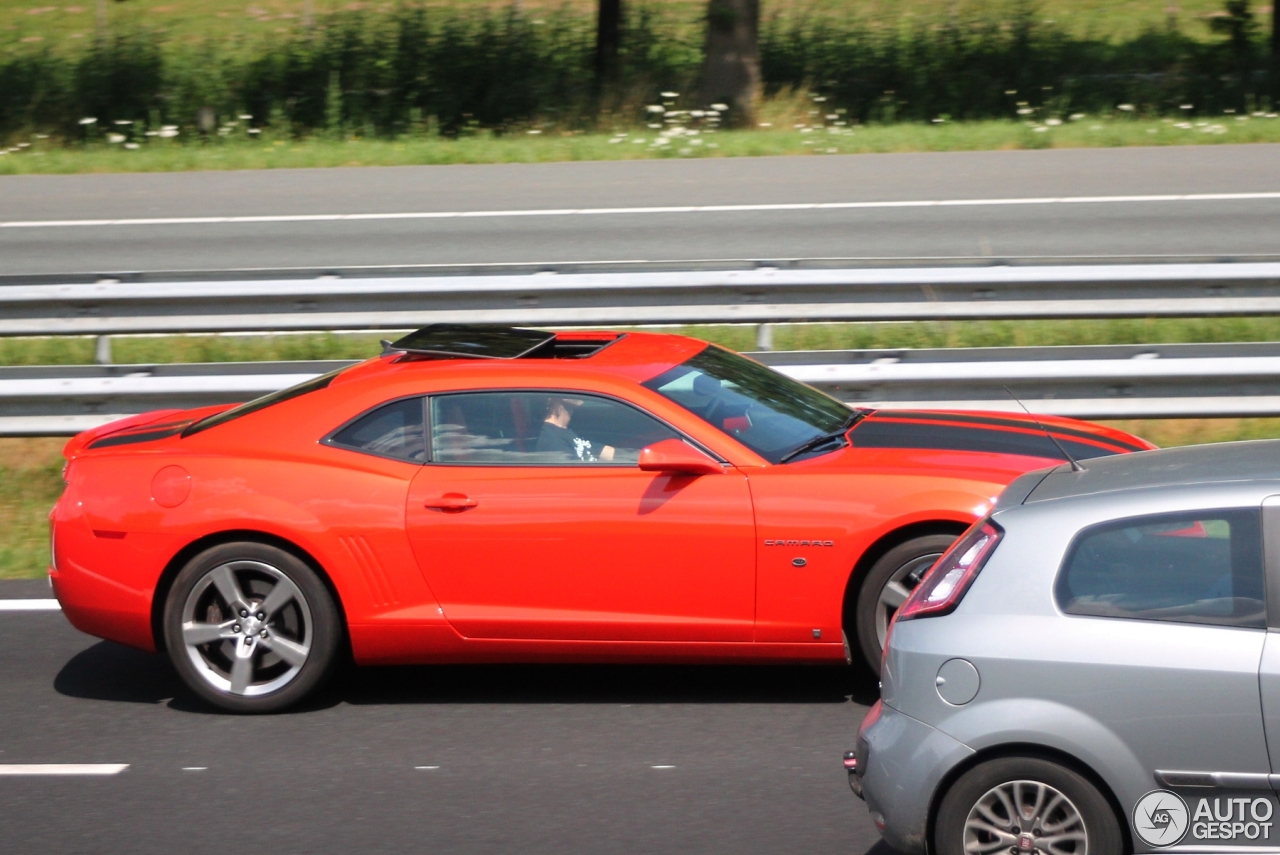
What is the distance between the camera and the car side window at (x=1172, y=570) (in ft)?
12.6

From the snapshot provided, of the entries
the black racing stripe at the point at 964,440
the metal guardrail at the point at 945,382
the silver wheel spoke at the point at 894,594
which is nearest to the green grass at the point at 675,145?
the metal guardrail at the point at 945,382

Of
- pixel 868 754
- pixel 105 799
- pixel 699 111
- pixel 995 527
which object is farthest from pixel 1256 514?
pixel 699 111

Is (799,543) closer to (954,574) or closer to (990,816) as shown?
(954,574)

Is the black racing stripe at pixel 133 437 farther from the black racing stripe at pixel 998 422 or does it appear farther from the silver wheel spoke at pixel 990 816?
the silver wheel spoke at pixel 990 816

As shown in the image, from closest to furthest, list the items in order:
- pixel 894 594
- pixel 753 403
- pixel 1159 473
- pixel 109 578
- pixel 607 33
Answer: pixel 1159 473 < pixel 894 594 < pixel 109 578 < pixel 753 403 < pixel 607 33

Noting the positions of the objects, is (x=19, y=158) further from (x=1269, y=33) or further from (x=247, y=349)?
(x=1269, y=33)

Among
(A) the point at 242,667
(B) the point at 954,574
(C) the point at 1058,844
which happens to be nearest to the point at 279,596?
(A) the point at 242,667

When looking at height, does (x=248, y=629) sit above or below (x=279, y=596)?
below

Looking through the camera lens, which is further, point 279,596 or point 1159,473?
point 279,596

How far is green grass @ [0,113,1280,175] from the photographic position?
59.0 ft

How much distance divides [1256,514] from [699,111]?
16.8 meters

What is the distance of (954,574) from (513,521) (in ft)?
7.02

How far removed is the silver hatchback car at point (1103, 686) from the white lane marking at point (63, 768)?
2.88 meters

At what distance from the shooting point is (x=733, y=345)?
10.9m
